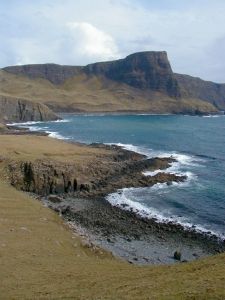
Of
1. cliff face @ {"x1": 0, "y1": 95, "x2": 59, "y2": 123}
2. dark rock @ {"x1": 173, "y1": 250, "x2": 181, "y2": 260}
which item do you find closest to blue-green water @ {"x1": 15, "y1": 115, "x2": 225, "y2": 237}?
dark rock @ {"x1": 173, "y1": 250, "x2": 181, "y2": 260}

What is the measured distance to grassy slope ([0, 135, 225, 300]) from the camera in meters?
21.5

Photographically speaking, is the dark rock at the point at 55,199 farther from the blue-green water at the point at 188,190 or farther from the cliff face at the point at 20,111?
the cliff face at the point at 20,111

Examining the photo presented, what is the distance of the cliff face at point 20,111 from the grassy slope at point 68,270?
12905 cm

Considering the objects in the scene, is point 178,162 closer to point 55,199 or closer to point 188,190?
point 188,190

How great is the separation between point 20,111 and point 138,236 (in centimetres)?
13551

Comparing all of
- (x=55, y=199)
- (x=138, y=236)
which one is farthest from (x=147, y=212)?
(x=55, y=199)

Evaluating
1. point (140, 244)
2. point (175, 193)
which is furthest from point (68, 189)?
point (140, 244)

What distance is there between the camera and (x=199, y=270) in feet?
80.3

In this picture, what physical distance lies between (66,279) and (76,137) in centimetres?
9643

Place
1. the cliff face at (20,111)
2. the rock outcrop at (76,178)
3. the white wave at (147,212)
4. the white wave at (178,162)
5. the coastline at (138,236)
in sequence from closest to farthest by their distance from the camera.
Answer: the coastline at (138,236) < the white wave at (147,212) < the rock outcrop at (76,178) < the white wave at (178,162) < the cliff face at (20,111)

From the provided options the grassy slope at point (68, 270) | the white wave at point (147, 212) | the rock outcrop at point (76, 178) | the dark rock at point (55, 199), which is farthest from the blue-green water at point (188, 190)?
the grassy slope at point (68, 270)

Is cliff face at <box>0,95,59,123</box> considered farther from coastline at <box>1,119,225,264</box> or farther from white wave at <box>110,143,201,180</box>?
Answer: coastline at <box>1,119,225,264</box>

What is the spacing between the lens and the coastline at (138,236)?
40.0 meters

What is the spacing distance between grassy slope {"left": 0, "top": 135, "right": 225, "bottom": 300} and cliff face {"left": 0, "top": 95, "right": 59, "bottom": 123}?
129 m
